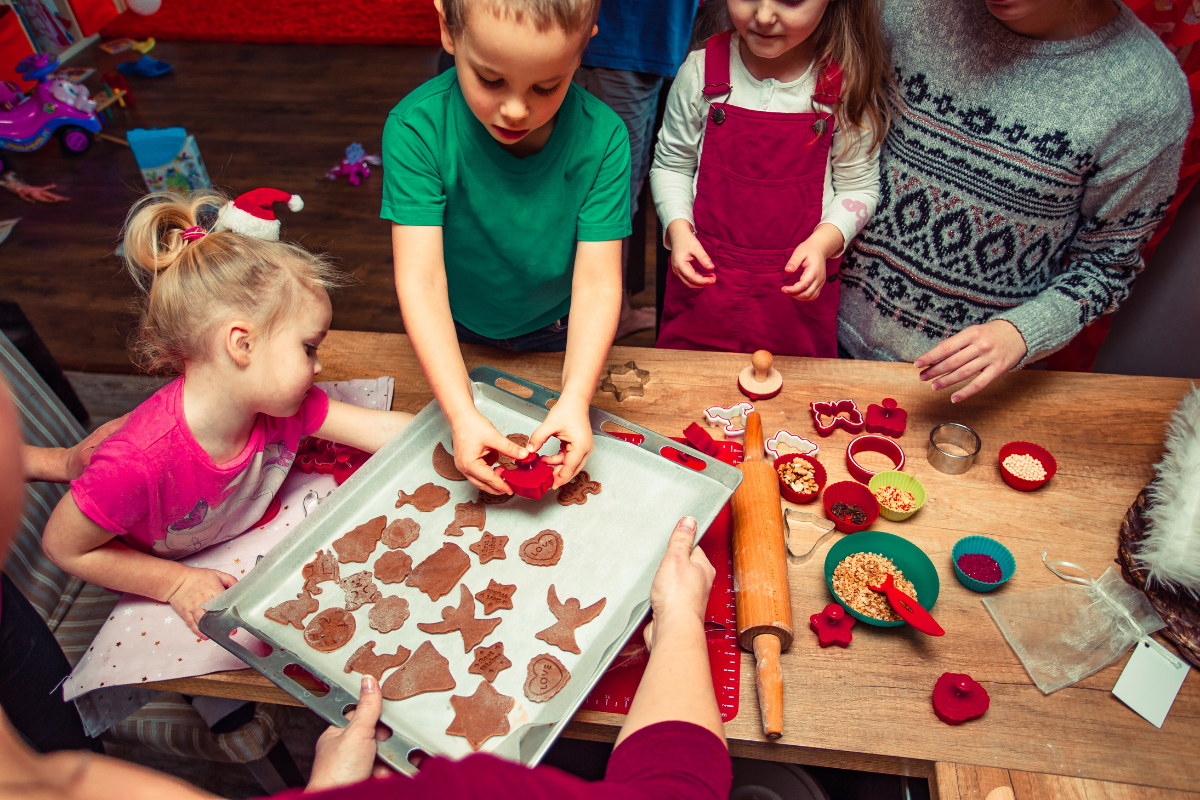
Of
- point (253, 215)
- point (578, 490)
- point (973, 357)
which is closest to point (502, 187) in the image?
point (253, 215)

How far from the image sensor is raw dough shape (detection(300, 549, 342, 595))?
991 millimetres

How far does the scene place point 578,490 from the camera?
1.09 m

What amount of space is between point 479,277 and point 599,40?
101 cm

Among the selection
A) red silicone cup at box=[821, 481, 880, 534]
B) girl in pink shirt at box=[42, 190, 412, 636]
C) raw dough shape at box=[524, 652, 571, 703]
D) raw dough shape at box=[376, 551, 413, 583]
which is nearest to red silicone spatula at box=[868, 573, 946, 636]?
red silicone cup at box=[821, 481, 880, 534]

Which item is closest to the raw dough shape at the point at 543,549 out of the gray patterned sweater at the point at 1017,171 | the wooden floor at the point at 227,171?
the gray patterned sweater at the point at 1017,171

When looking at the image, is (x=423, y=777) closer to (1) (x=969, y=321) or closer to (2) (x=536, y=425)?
(2) (x=536, y=425)

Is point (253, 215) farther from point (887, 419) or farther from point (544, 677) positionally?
point (887, 419)

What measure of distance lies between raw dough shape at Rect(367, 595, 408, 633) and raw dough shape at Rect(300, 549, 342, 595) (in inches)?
3.1

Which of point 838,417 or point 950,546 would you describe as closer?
point 950,546

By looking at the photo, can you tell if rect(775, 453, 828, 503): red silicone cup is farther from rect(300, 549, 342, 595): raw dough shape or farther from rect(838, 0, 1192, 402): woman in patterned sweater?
rect(300, 549, 342, 595): raw dough shape

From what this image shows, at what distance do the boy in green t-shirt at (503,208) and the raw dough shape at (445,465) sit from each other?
0.29ft

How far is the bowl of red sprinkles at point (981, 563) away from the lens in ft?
3.27

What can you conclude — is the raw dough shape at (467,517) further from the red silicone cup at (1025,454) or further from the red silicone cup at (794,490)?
the red silicone cup at (1025,454)

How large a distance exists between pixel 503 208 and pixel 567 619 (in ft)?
2.25
